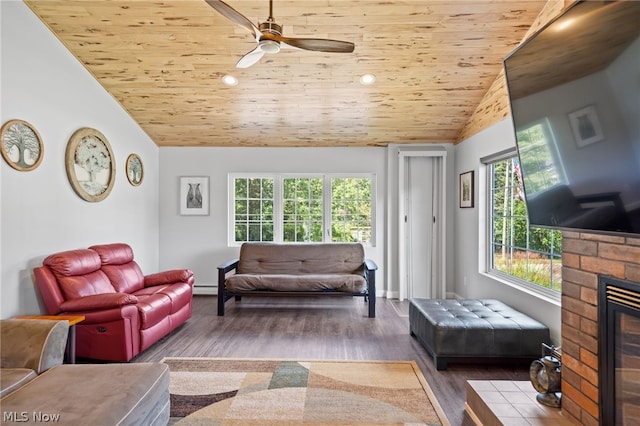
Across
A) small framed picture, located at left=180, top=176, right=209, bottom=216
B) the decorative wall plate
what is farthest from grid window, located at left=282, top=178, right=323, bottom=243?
the decorative wall plate

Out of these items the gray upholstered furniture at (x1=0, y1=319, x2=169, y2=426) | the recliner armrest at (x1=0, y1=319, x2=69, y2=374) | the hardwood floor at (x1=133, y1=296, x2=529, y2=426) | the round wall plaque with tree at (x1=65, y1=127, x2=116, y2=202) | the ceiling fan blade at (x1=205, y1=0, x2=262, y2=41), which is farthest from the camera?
the round wall plaque with tree at (x1=65, y1=127, x2=116, y2=202)

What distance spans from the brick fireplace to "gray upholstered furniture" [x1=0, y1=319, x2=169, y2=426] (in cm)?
219

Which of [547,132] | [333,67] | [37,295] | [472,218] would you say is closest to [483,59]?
[333,67]

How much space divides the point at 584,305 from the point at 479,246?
2.49 metres

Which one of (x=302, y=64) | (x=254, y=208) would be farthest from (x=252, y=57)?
(x=254, y=208)

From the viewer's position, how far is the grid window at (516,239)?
2926 millimetres

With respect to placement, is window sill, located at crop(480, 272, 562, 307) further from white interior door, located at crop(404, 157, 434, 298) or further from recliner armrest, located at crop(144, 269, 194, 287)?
recliner armrest, located at crop(144, 269, 194, 287)

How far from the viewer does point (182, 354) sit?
117 inches

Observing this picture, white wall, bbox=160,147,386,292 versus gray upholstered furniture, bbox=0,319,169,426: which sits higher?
white wall, bbox=160,147,386,292

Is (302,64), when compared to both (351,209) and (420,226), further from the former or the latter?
(420,226)

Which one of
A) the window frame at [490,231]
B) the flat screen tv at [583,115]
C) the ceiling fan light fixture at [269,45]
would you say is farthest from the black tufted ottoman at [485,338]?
the ceiling fan light fixture at [269,45]

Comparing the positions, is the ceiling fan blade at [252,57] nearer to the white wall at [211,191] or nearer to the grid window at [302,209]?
the white wall at [211,191]

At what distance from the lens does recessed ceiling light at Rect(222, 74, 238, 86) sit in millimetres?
3619

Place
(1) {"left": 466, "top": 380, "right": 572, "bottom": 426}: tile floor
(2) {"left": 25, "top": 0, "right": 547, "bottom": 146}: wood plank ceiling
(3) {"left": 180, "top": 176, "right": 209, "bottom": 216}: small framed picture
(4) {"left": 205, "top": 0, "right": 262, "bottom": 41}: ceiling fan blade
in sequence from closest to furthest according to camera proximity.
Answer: (1) {"left": 466, "top": 380, "right": 572, "bottom": 426}: tile floor → (4) {"left": 205, "top": 0, "right": 262, "bottom": 41}: ceiling fan blade → (2) {"left": 25, "top": 0, "right": 547, "bottom": 146}: wood plank ceiling → (3) {"left": 180, "top": 176, "right": 209, "bottom": 216}: small framed picture
